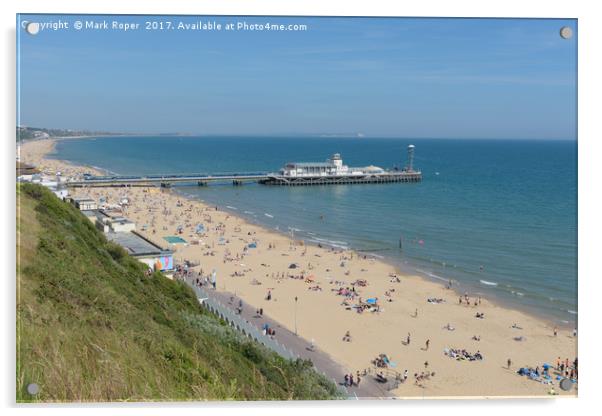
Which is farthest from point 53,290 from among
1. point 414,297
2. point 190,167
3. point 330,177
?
point 190,167

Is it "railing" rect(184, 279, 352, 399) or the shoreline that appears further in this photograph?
the shoreline

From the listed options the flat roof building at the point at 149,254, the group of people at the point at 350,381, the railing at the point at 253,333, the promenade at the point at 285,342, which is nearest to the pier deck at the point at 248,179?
the promenade at the point at 285,342

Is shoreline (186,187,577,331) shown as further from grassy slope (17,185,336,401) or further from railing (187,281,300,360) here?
grassy slope (17,185,336,401)

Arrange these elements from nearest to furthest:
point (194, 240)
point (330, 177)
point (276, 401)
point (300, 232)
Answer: point (276, 401) < point (194, 240) < point (300, 232) < point (330, 177)

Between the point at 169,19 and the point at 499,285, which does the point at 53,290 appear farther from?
the point at 499,285

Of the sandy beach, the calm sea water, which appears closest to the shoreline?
the calm sea water
